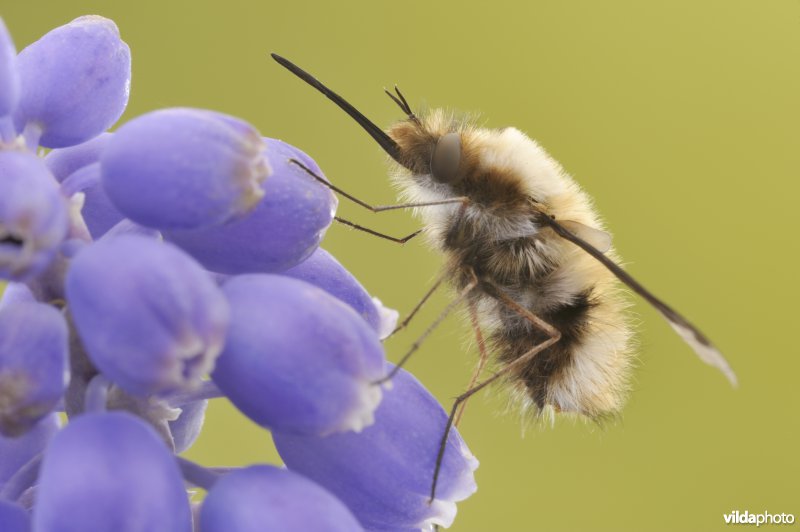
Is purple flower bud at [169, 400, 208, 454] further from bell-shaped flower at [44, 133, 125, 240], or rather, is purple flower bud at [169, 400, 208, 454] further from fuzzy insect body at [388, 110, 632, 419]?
fuzzy insect body at [388, 110, 632, 419]

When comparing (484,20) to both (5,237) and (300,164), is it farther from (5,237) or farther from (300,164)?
(5,237)

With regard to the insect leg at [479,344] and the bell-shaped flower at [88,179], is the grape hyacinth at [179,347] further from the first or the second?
the insect leg at [479,344]

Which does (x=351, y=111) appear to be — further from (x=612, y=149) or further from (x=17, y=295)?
(x=612, y=149)

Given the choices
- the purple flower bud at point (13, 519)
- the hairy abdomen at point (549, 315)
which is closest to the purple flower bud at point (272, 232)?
the purple flower bud at point (13, 519)

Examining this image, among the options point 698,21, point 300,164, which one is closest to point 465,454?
point 300,164

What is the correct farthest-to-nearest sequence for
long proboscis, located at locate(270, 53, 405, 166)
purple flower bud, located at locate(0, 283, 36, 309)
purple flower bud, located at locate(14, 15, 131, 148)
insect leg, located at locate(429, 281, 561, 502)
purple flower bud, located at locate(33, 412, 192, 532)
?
insect leg, located at locate(429, 281, 561, 502)
long proboscis, located at locate(270, 53, 405, 166)
purple flower bud, located at locate(14, 15, 131, 148)
purple flower bud, located at locate(0, 283, 36, 309)
purple flower bud, located at locate(33, 412, 192, 532)

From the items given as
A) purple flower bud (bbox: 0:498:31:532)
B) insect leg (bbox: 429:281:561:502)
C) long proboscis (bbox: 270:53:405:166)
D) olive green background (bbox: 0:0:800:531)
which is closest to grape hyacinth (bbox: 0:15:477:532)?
purple flower bud (bbox: 0:498:31:532)

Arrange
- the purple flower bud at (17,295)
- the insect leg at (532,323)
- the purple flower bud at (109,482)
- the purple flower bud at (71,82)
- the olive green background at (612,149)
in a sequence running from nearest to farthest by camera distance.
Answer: the purple flower bud at (109,482) < the purple flower bud at (17,295) < the purple flower bud at (71,82) < the insect leg at (532,323) < the olive green background at (612,149)
